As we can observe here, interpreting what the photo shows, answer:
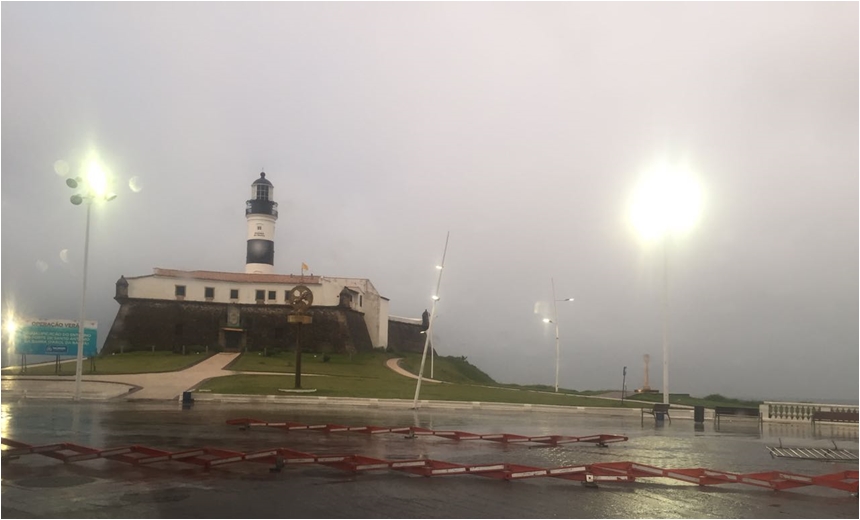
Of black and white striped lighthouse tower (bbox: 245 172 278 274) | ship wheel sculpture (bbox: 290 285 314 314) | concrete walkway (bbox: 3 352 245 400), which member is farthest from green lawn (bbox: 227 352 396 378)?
black and white striped lighthouse tower (bbox: 245 172 278 274)

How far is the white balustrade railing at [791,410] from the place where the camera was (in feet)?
89.1

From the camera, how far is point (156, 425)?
18.7 metres

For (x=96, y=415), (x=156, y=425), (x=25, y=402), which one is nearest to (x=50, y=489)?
(x=156, y=425)

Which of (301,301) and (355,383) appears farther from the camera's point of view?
(355,383)

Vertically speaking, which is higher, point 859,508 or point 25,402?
point 859,508

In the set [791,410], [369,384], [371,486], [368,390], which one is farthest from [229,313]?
[371,486]

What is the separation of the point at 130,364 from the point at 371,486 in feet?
146

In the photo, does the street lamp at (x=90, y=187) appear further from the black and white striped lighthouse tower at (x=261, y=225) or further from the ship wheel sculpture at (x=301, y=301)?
the black and white striped lighthouse tower at (x=261, y=225)

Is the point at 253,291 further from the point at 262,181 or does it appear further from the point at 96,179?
the point at 96,179

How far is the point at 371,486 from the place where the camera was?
31.9 ft

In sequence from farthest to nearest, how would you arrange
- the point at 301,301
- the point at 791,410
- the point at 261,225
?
1. the point at 261,225
2. the point at 301,301
3. the point at 791,410

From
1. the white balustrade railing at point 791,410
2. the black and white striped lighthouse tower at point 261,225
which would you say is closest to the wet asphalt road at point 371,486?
the white balustrade railing at point 791,410

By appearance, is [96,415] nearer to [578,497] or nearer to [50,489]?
[50,489]

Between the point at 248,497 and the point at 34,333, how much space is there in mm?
42457
